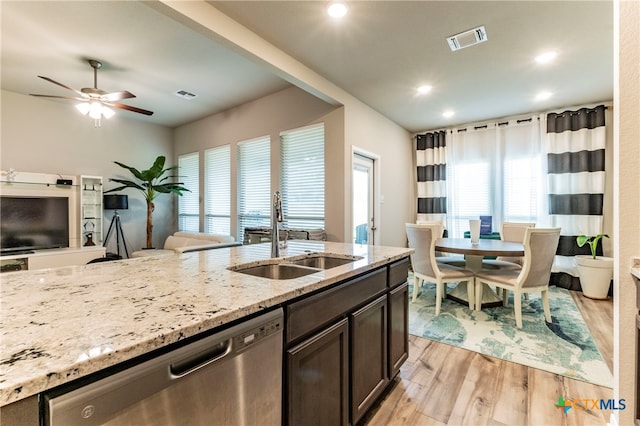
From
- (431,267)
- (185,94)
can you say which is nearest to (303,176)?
(431,267)

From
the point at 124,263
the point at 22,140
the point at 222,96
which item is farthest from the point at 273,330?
the point at 22,140

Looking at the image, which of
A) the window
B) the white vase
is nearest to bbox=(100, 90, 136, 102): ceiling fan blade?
the white vase

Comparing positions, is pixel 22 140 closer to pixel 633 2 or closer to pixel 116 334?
pixel 116 334

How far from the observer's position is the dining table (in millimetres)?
3029

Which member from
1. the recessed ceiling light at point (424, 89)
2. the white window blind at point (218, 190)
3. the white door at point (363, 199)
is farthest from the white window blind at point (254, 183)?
the recessed ceiling light at point (424, 89)

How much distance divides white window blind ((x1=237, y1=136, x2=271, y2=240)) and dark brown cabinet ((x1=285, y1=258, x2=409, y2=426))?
3139 millimetres

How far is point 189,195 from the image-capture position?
19.9ft

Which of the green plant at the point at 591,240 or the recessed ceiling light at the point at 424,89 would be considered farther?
the green plant at the point at 591,240

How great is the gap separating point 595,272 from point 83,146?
27.1ft

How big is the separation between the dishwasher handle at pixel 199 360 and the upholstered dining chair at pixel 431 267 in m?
2.70

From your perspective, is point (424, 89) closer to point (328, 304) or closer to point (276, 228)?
point (276, 228)

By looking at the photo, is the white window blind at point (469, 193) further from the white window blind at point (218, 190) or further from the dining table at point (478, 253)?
the white window blind at point (218, 190)

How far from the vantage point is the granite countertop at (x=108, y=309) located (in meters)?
0.57

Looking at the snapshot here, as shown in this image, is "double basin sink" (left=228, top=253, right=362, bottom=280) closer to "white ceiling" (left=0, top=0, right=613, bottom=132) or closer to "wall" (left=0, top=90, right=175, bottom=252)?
"white ceiling" (left=0, top=0, right=613, bottom=132)
